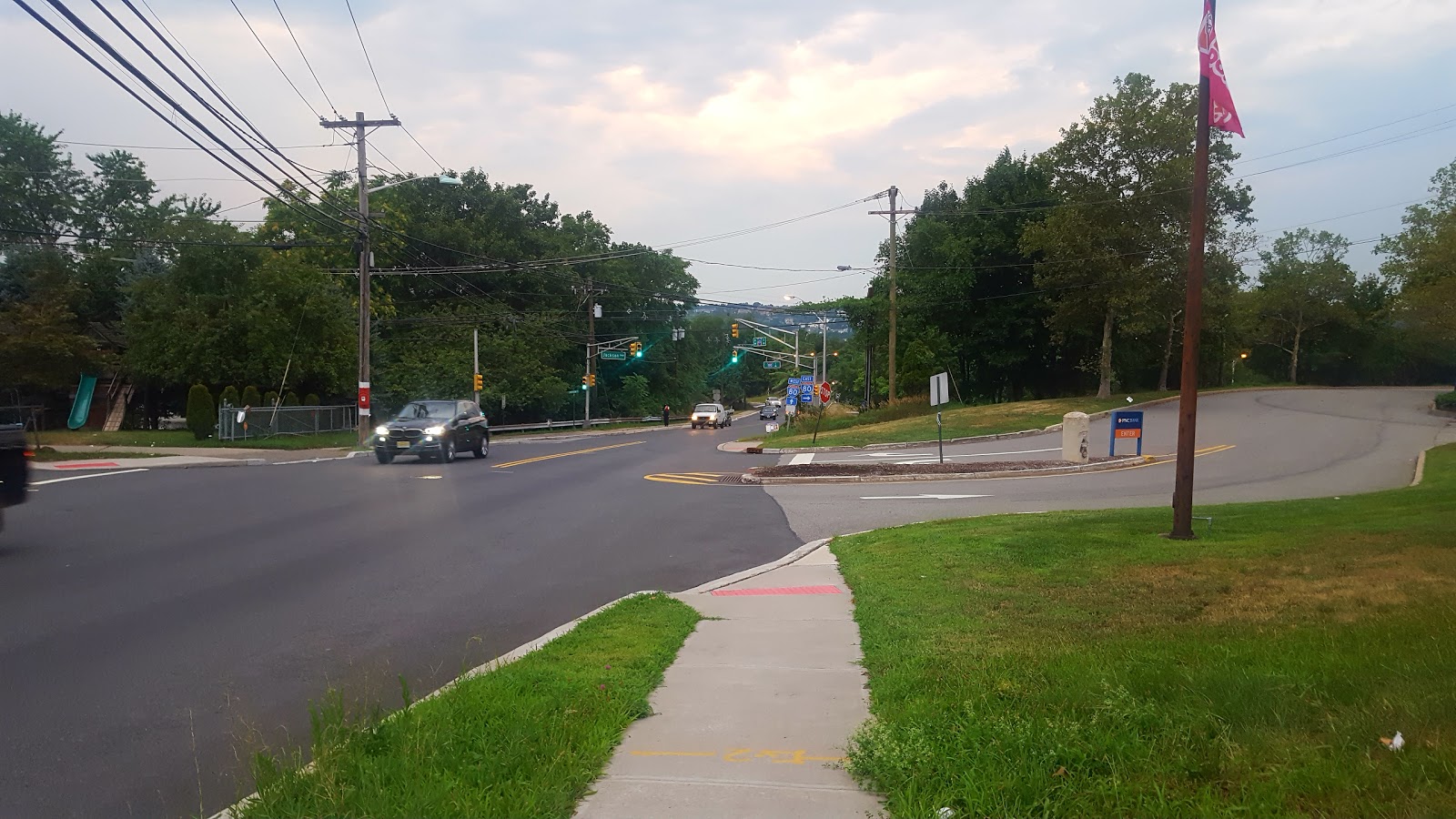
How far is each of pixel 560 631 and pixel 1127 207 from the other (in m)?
41.9

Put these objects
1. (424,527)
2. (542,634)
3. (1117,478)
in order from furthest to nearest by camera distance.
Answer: (1117,478), (424,527), (542,634)

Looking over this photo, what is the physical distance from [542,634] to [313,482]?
14.6 metres

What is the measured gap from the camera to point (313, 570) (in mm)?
10750

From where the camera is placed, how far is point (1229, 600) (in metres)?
7.55

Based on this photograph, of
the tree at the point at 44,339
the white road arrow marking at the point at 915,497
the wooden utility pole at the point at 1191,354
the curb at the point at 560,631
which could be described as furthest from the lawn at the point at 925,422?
the tree at the point at 44,339

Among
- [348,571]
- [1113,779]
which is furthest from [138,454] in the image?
[1113,779]

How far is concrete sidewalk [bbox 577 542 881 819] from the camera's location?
414 cm

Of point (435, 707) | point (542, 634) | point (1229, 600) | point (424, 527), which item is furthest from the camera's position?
point (424, 527)

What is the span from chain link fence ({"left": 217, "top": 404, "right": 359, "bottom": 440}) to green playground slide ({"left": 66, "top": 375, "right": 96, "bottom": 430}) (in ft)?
24.3

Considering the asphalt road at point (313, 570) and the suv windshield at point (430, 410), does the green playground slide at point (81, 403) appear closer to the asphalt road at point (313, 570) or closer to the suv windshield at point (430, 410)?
the suv windshield at point (430, 410)

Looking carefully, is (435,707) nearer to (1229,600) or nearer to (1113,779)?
(1113,779)

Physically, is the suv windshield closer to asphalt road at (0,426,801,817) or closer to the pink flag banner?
asphalt road at (0,426,801,817)

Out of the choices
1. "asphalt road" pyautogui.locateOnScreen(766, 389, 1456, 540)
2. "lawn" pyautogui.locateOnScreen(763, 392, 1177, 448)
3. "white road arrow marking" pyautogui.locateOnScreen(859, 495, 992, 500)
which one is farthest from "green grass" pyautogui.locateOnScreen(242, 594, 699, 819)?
"lawn" pyautogui.locateOnScreen(763, 392, 1177, 448)

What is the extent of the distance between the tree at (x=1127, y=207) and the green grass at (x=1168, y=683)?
116ft
